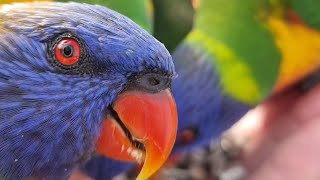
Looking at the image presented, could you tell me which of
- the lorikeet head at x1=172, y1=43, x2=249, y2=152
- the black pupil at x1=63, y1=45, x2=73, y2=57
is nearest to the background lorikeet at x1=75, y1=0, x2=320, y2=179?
the lorikeet head at x1=172, y1=43, x2=249, y2=152

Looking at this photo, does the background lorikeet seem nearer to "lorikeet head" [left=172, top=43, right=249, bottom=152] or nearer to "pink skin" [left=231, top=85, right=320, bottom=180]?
"lorikeet head" [left=172, top=43, right=249, bottom=152]

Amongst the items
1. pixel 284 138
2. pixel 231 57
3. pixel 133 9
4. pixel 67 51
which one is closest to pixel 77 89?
pixel 67 51

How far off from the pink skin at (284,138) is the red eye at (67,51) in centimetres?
89

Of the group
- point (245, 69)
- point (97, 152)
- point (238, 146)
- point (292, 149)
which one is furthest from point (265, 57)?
point (97, 152)

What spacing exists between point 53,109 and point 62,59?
73 millimetres

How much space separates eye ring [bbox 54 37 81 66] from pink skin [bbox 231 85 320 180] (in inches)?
35.0

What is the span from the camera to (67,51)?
77 centimetres

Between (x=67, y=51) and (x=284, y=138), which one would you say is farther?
(x=284, y=138)

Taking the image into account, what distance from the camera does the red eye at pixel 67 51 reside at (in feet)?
2.51

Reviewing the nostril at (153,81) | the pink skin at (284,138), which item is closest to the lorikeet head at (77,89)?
the nostril at (153,81)

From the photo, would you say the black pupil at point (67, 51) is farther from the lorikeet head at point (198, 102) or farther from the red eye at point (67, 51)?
the lorikeet head at point (198, 102)

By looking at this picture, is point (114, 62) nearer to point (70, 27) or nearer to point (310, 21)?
point (70, 27)

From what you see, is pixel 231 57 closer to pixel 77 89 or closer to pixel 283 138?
pixel 283 138

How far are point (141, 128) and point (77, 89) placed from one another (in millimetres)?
98
